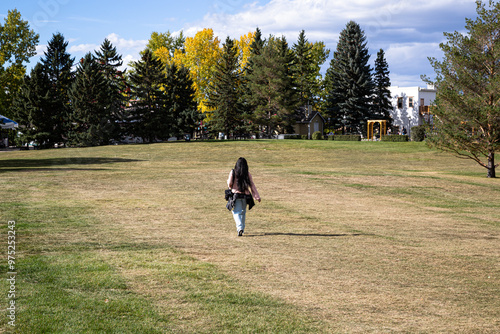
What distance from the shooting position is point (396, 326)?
672cm

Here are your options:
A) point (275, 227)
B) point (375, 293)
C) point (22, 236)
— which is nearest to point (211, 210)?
point (275, 227)

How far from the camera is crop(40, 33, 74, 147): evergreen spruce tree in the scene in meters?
64.7

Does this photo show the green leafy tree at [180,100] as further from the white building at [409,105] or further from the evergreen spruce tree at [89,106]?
the white building at [409,105]

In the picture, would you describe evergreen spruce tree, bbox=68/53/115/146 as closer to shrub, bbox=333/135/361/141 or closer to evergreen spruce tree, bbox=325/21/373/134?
shrub, bbox=333/135/361/141

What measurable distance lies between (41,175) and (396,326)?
984 inches

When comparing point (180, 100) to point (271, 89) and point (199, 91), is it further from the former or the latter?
point (271, 89)

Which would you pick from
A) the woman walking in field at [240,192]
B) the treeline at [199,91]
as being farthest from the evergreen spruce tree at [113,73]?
the woman walking in field at [240,192]

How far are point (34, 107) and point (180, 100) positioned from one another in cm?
2000

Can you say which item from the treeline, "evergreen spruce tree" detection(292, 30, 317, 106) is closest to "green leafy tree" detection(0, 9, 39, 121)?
the treeline

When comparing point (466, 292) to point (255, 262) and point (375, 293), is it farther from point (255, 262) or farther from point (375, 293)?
point (255, 262)

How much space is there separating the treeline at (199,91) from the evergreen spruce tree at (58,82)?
0.15m

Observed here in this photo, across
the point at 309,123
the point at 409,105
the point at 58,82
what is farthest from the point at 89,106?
the point at 409,105

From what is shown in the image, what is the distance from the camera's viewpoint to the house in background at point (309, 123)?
8369 centimetres

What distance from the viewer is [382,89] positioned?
8600 centimetres
